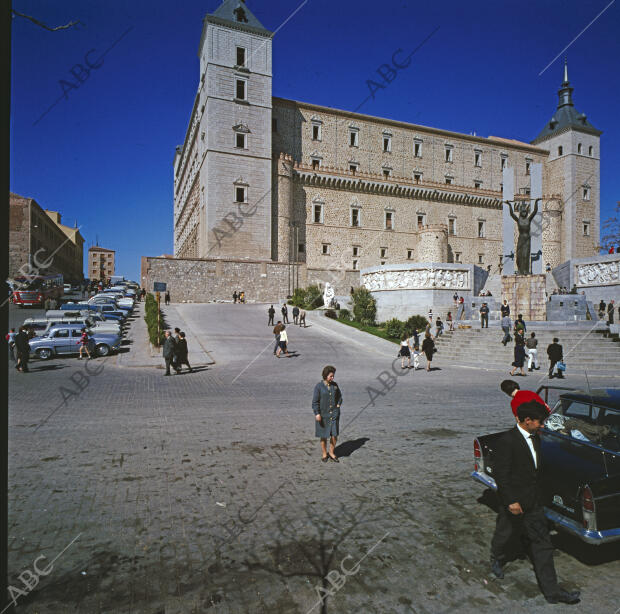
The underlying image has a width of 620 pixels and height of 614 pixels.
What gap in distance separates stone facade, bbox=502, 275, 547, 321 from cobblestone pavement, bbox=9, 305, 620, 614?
1675 cm

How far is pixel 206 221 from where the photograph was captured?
4547 centimetres

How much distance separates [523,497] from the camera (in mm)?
3631

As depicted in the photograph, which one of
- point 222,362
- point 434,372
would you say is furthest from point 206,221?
point 434,372

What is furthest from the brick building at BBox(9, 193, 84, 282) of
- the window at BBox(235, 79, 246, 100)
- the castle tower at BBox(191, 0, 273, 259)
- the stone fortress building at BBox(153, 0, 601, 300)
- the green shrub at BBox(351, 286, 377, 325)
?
the green shrub at BBox(351, 286, 377, 325)

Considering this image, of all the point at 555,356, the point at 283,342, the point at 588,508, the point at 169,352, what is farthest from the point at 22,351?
the point at 555,356

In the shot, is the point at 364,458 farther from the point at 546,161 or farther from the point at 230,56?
the point at 546,161

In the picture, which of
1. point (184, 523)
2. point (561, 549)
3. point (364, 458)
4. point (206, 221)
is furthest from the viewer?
point (206, 221)

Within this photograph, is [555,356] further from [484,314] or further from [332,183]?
[332,183]

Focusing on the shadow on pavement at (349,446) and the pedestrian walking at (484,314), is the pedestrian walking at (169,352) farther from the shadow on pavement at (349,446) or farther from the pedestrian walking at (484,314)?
the pedestrian walking at (484,314)

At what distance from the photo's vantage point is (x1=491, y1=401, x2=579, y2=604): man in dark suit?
3535 millimetres

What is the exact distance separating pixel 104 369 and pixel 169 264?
27915mm

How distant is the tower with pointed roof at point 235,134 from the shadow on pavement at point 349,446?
39.4 m

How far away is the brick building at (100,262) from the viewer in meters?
125

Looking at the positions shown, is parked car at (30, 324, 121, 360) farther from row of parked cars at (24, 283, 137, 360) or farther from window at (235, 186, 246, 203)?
window at (235, 186, 246, 203)
